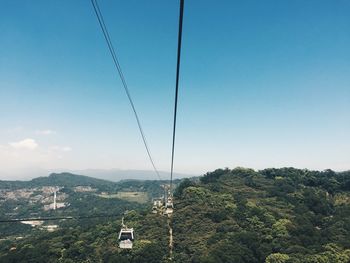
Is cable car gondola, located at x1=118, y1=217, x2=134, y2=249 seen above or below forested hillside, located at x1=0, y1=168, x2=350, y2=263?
above

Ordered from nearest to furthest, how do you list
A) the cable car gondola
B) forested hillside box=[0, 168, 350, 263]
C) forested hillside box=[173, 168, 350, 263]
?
the cable car gondola
forested hillside box=[173, 168, 350, 263]
forested hillside box=[0, 168, 350, 263]

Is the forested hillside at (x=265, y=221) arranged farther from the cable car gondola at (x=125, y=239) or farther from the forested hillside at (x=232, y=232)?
the cable car gondola at (x=125, y=239)

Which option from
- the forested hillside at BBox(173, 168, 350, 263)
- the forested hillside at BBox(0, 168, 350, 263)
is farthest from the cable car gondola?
the forested hillside at BBox(0, 168, 350, 263)

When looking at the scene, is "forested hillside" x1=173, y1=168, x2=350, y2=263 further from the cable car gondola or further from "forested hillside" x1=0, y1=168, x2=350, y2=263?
the cable car gondola

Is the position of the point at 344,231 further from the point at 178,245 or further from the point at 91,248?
the point at 91,248

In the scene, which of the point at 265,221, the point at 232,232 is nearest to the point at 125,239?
the point at 232,232

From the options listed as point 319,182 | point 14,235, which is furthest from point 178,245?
point 14,235

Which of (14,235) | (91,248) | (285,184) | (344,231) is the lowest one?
(14,235)
